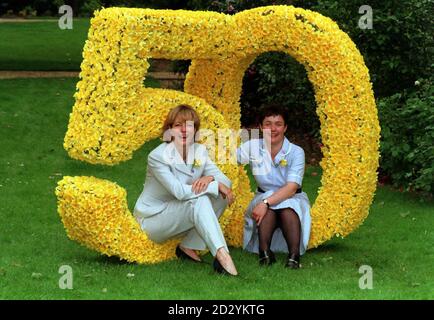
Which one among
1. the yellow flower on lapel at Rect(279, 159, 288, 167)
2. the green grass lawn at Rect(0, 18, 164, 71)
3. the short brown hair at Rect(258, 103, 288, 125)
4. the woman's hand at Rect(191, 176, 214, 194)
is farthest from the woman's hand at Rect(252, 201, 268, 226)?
the green grass lawn at Rect(0, 18, 164, 71)

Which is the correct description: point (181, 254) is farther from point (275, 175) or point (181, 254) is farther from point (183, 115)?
point (183, 115)

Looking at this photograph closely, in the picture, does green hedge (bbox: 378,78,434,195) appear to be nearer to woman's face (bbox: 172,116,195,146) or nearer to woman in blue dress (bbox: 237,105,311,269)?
woman in blue dress (bbox: 237,105,311,269)

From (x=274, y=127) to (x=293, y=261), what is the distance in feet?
3.69

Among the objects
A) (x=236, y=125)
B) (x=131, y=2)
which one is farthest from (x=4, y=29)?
(x=236, y=125)

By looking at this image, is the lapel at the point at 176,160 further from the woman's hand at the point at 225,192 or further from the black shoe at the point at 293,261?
the black shoe at the point at 293,261

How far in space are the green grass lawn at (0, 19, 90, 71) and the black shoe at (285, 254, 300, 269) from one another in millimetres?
13347

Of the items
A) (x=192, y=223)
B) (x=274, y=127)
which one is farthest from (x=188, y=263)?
(x=274, y=127)

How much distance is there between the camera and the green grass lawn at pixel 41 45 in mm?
20578

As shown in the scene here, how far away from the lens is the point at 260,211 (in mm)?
7461

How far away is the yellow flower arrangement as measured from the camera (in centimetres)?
708

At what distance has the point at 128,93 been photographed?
7160 mm

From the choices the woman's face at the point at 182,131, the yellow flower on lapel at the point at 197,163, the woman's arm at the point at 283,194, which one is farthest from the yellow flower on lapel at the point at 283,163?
the woman's face at the point at 182,131

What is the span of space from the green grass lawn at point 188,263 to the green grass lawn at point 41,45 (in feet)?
28.7

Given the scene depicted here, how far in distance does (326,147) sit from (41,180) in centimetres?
461
